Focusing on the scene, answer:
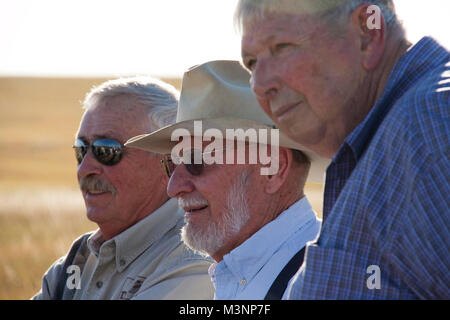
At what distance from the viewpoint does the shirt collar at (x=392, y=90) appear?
2.18 meters

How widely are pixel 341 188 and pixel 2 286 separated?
6387 millimetres

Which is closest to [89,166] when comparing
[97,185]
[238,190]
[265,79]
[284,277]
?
[97,185]

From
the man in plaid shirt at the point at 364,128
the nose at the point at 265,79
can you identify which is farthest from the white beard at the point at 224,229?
the nose at the point at 265,79

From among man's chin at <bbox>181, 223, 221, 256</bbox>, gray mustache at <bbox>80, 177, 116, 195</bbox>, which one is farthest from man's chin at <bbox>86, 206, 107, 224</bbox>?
man's chin at <bbox>181, 223, 221, 256</bbox>

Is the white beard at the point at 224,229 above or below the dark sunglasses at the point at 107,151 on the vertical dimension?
below

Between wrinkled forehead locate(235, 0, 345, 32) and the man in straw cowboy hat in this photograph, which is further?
the man in straw cowboy hat

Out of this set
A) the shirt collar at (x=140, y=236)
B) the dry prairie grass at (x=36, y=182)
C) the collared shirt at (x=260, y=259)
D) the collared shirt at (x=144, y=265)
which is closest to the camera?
the collared shirt at (x=260, y=259)

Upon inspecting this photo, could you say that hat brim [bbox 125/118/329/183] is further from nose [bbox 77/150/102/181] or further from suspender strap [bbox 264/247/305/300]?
nose [bbox 77/150/102/181]

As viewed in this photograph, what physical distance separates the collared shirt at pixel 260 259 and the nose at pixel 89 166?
147 cm

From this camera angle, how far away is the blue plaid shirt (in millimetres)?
1901

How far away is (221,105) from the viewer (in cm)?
366

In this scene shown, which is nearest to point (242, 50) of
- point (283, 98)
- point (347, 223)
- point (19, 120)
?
point (283, 98)

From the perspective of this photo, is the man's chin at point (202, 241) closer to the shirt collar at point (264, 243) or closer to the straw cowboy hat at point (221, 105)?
the shirt collar at point (264, 243)

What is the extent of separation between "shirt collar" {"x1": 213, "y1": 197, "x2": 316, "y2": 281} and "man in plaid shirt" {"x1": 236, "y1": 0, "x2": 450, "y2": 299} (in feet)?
3.27
